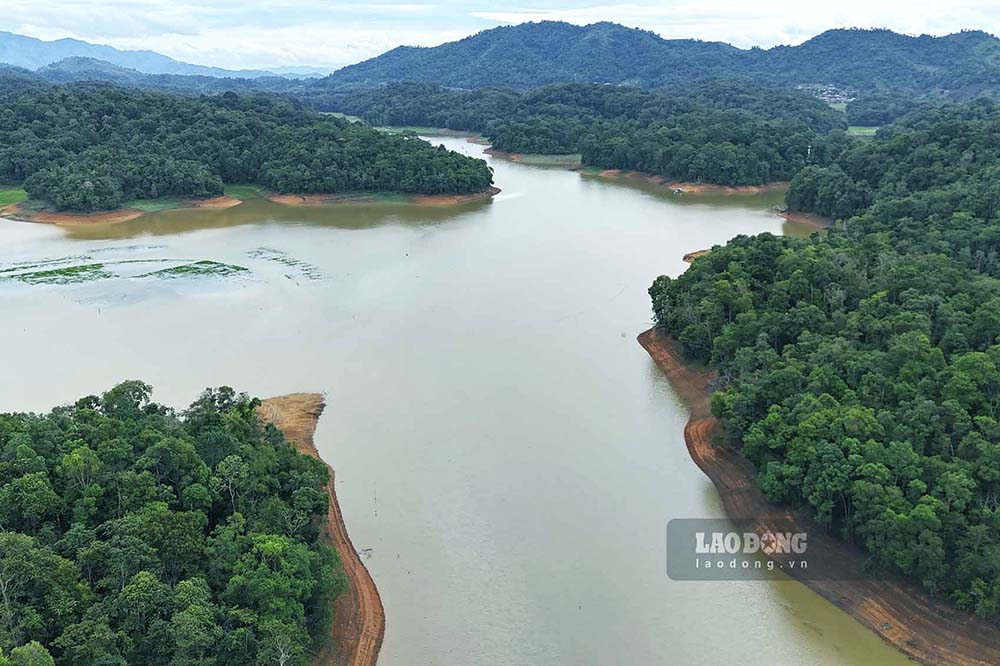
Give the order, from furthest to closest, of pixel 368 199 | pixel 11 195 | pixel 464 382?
pixel 368 199 < pixel 11 195 < pixel 464 382

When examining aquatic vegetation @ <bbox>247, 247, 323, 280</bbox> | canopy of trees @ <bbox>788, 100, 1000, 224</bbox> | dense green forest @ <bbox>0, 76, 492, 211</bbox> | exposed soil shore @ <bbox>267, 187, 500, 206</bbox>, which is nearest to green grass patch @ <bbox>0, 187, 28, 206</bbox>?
dense green forest @ <bbox>0, 76, 492, 211</bbox>

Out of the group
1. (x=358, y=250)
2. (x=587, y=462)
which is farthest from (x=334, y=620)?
(x=358, y=250)

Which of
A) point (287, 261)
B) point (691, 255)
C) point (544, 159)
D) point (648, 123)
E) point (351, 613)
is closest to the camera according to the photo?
point (351, 613)

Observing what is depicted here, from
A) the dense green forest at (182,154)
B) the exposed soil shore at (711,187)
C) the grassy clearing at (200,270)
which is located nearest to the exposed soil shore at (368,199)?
the dense green forest at (182,154)

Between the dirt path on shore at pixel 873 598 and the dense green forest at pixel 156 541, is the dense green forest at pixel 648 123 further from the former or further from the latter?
the dense green forest at pixel 156 541

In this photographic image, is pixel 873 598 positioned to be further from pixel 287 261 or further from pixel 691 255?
pixel 287 261

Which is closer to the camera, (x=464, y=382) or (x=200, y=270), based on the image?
(x=464, y=382)

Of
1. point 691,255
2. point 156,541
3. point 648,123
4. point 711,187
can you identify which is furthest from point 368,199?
point 156,541
